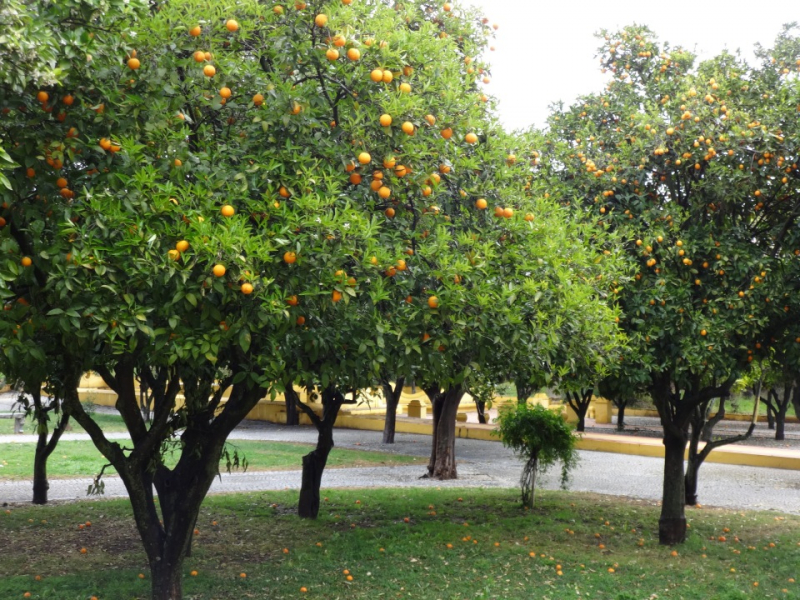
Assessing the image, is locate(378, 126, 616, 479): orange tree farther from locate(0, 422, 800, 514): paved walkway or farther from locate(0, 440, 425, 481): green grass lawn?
locate(0, 440, 425, 481): green grass lawn

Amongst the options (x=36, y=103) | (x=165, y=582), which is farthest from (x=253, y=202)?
(x=165, y=582)

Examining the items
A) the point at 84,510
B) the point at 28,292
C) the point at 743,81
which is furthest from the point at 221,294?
the point at 84,510

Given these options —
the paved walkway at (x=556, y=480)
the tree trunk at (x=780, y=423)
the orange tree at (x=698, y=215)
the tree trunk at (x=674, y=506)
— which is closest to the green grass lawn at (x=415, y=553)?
the tree trunk at (x=674, y=506)

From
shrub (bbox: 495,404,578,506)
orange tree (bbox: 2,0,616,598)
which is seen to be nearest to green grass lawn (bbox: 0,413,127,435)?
shrub (bbox: 495,404,578,506)

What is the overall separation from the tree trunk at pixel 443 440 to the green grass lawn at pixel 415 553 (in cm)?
376

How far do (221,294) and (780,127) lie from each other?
6.22 meters

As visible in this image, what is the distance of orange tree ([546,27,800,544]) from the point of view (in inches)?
323

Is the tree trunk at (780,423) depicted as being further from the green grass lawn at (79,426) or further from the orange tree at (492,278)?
the orange tree at (492,278)

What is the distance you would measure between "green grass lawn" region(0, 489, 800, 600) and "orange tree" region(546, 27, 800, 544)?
1169 mm

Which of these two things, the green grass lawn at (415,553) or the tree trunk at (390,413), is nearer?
the green grass lawn at (415,553)

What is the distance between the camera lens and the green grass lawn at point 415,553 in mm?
7496

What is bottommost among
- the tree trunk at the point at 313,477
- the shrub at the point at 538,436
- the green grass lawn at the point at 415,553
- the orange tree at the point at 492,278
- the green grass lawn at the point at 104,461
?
the green grass lawn at the point at 104,461

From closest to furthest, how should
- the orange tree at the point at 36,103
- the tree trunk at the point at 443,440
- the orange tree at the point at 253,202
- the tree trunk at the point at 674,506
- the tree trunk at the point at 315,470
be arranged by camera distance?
the orange tree at the point at 36,103
the orange tree at the point at 253,202
the tree trunk at the point at 674,506
the tree trunk at the point at 315,470
the tree trunk at the point at 443,440

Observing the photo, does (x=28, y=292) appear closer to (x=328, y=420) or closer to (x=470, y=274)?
(x=470, y=274)
